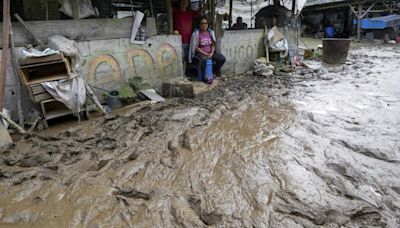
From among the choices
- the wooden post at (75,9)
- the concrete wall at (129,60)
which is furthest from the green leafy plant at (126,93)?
the wooden post at (75,9)

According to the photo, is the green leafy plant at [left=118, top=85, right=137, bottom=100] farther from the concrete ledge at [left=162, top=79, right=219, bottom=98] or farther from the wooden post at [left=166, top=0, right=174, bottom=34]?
the wooden post at [left=166, top=0, right=174, bottom=34]

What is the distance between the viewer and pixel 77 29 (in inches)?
208

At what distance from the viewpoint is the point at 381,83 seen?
740cm

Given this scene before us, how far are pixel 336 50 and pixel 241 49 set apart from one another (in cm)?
380

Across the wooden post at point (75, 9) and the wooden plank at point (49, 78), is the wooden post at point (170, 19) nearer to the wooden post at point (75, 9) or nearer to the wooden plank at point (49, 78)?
the wooden post at point (75, 9)

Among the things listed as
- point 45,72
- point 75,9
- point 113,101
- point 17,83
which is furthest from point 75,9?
point 113,101

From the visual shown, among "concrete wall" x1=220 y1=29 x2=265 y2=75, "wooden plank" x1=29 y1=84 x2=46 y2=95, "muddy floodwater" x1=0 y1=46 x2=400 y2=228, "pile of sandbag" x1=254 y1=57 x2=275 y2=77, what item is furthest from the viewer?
"pile of sandbag" x1=254 y1=57 x2=275 y2=77

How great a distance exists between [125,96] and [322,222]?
13.6ft

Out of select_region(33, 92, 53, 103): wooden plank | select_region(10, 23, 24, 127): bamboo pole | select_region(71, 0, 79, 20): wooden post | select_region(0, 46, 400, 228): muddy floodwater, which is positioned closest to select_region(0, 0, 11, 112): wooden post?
select_region(10, 23, 24, 127): bamboo pole

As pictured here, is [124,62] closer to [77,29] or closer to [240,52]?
[77,29]

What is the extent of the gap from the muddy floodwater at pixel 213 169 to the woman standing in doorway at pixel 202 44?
1.84m

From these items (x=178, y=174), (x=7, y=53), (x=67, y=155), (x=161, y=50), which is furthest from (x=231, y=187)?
(x=161, y=50)

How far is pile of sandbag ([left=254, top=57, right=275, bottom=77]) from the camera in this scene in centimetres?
856

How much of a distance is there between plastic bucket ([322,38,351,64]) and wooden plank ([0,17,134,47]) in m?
7.35
